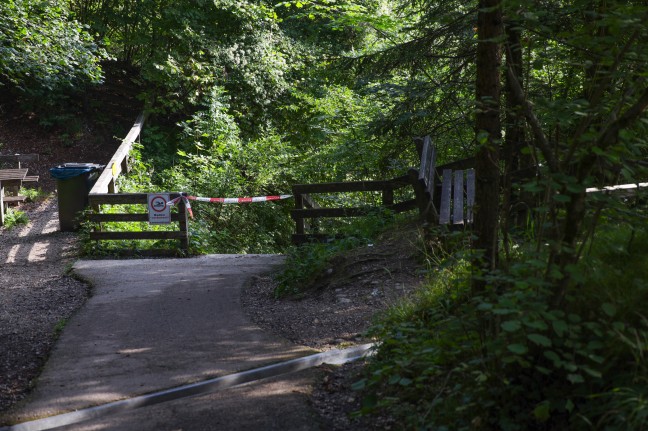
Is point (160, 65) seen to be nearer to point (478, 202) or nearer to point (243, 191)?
point (243, 191)

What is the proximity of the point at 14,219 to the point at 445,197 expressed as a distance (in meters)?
11.7

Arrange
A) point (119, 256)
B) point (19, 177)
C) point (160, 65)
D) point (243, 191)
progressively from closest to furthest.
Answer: point (119, 256) < point (19, 177) < point (243, 191) < point (160, 65)

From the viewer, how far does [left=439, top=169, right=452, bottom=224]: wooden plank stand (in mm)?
8086

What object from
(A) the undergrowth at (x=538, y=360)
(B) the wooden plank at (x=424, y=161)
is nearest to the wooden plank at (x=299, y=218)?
(B) the wooden plank at (x=424, y=161)

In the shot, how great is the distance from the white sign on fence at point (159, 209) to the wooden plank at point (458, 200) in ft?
19.8

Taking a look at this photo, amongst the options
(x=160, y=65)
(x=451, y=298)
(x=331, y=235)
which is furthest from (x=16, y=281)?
(x=160, y=65)

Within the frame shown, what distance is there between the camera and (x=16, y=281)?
11.2 metres

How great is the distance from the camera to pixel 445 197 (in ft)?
28.8

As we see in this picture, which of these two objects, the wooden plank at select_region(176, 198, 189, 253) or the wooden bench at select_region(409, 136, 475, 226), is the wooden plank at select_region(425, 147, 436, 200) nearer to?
the wooden bench at select_region(409, 136, 475, 226)

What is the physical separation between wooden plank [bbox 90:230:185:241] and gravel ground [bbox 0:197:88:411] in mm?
592

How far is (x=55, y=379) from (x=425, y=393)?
10.5 ft

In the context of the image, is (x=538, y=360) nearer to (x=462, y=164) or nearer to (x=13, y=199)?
(x=462, y=164)

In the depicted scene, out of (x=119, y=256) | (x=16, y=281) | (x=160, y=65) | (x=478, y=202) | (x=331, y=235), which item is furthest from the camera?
(x=160, y=65)

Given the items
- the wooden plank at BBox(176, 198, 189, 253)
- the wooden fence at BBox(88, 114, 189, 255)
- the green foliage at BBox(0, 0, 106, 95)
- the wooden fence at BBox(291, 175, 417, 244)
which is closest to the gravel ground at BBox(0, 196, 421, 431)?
the wooden fence at BBox(88, 114, 189, 255)
